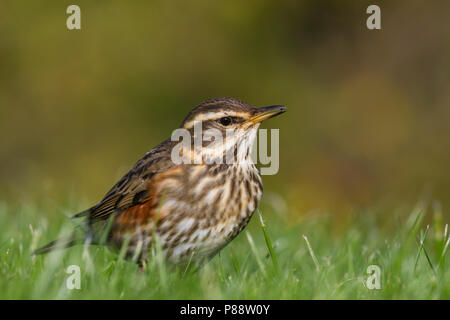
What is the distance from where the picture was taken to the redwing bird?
482 cm

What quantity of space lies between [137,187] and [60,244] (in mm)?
780

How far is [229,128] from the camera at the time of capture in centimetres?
519

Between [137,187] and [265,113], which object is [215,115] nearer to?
[265,113]

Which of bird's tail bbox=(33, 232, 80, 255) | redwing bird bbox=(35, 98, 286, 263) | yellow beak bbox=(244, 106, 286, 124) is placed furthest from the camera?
yellow beak bbox=(244, 106, 286, 124)

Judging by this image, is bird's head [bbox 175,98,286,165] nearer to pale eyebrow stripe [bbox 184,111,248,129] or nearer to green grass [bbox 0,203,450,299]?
pale eyebrow stripe [bbox 184,111,248,129]

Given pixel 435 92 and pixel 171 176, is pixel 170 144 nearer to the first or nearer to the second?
pixel 171 176

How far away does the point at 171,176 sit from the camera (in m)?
5.07

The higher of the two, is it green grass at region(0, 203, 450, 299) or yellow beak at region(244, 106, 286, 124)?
yellow beak at region(244, 106, 286, 124)

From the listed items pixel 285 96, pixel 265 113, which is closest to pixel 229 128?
pixel 265 113

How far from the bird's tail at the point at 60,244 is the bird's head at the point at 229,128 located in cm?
116

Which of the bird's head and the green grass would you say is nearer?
the green grass

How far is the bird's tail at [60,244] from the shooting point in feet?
15.4

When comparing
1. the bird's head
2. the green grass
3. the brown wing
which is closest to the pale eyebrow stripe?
the bird's head

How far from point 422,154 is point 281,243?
5.70 m
